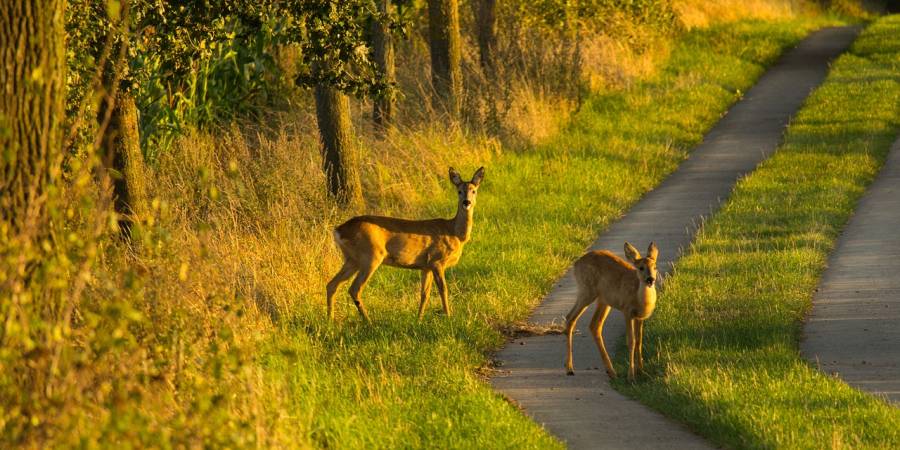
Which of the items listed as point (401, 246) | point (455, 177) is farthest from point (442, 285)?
point (455, 177)

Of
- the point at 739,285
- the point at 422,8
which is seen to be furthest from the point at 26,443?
the point at 422,8

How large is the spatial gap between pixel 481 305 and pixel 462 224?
2.70 ft

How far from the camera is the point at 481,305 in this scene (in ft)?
42.6

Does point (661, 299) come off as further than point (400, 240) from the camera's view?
Yes

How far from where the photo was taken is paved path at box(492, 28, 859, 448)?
9469 mm

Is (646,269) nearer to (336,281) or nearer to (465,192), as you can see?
(465,192)

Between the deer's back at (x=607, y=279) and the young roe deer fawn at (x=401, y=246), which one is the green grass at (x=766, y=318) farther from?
the young roe deer fawn at (x=401, y=246)

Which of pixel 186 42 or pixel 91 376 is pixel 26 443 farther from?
pixel 186 42

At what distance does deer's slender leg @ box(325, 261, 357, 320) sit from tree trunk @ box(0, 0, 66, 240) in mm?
5134

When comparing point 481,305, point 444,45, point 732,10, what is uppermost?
point 444,45

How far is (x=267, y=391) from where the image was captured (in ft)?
27.6

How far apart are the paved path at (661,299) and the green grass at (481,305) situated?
10.3 inches

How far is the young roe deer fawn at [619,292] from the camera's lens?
10922mm

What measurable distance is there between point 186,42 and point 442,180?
5964 millimetres
